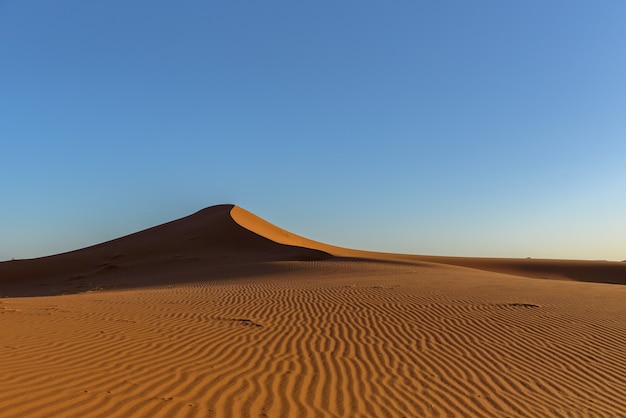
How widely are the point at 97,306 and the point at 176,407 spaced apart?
341 inches

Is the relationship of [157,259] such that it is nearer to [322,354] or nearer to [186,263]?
[186,263]

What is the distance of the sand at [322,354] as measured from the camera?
512 cm

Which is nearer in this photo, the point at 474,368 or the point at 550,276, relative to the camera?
the point at 474,368

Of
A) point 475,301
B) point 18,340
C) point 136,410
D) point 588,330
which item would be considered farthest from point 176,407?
point 475,301

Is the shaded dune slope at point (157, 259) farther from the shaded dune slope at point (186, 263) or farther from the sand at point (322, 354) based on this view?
the sand at point (322, 354)

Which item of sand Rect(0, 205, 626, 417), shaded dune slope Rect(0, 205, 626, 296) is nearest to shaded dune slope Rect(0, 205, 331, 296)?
shaded dune slope Rect(0, 205, 626, 296)

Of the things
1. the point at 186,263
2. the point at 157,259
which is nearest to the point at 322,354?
the point at 186,263

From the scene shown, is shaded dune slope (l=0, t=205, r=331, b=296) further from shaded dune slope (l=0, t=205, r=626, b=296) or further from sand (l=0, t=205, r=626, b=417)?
sand (l=0, t=205, r=626, b=417)

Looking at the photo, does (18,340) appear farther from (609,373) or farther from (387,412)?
(609,373)

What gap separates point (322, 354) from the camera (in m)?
7.26

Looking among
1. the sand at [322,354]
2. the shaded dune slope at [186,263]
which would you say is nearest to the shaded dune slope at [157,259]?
the shaded dune slope at [186,263]

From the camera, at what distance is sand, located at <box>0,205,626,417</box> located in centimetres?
512

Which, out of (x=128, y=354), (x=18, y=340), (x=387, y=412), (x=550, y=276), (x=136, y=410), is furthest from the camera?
(x=550, y=276)

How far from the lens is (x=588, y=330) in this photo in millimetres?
9508
